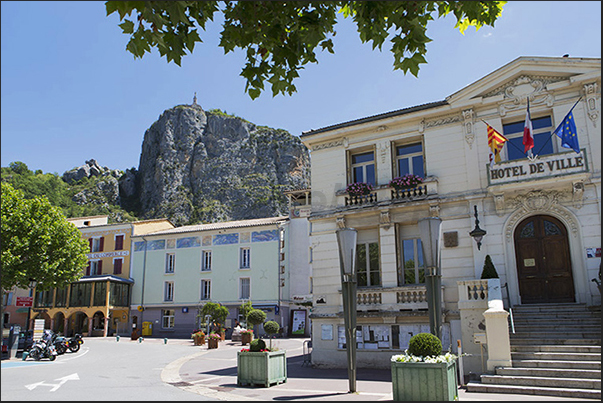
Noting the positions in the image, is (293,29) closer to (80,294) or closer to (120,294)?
(120,294)

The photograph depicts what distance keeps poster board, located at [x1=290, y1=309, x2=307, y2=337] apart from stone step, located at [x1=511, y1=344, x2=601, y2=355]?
26020mm

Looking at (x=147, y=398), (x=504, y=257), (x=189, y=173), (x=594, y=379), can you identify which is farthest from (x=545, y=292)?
(x=189, y=173)

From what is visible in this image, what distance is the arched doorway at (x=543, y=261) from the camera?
1397cm

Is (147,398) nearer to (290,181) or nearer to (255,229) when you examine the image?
(255,229)

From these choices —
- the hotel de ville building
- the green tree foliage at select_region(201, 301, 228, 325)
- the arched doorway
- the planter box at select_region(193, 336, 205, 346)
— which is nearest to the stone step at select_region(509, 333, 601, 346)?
the hotel de ville building

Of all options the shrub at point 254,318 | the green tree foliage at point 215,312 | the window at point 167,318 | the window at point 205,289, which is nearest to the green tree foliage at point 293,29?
the shrub at point 254,318

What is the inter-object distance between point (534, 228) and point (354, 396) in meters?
8.35

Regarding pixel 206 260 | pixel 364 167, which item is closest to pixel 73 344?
pixel 364 167

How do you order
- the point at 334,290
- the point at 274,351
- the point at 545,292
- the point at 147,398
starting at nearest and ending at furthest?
the point at 147,398, the point at 274,351, the point at 545,292, the point at 334,290

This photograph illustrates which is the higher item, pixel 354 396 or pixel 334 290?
pixel 334 290

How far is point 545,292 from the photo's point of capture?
14.1m

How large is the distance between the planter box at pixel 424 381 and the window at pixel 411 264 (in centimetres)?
753

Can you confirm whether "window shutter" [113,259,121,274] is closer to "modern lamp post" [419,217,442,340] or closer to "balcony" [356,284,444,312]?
"balcony" [356,284,444,312]

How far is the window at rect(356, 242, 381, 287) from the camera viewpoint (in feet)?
55.3
